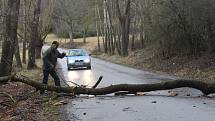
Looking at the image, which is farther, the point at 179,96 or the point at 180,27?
the point at 180,27

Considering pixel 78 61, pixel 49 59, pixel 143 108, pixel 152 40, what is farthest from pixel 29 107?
pixel 152 40

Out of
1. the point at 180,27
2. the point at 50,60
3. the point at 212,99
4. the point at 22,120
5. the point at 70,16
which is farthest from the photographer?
the point at 70,16

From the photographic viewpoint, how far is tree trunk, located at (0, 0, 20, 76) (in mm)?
21406

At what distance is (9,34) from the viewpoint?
21.7 meters

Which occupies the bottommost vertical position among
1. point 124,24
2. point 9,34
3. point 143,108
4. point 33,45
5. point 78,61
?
point 78,61

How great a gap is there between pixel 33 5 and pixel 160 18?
418 inches

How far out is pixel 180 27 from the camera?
1289 inches

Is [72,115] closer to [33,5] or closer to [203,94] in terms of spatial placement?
[203,94]

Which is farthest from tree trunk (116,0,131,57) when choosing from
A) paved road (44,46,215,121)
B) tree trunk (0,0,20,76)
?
paved road (44,46,215,121)

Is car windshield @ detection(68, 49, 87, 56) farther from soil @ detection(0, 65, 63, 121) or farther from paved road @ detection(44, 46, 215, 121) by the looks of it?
paved road @ detection(44, 46, 215, 121)

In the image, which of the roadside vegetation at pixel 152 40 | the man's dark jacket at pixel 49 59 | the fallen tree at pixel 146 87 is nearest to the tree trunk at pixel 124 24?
the roadside vegetation at pixel 152 40

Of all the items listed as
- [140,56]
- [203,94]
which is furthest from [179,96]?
[140,56]

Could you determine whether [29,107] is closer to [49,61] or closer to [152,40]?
[49,61]

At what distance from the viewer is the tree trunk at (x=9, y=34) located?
21.4 meters
